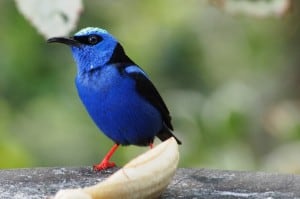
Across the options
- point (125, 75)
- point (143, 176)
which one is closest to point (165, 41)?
point (125, 75)

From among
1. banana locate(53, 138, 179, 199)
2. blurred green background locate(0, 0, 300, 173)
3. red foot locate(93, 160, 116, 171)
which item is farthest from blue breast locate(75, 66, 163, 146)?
banana locate(53, 138, 179, 199)

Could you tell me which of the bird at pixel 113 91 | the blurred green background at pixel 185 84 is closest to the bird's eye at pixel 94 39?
the bird at pixel 113 91

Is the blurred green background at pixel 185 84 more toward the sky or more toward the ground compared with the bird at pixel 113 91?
more toward the sky

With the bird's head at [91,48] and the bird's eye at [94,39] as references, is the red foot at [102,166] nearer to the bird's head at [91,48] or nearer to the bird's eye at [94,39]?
the bird's head at [91,48]

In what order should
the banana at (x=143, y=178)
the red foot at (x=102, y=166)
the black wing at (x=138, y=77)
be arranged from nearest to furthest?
the banana at (x=143, y=178), the red foot at (x=102, y=166), the black wing at (x=138, y=77)

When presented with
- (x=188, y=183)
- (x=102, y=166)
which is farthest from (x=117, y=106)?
(x=188, y=183)

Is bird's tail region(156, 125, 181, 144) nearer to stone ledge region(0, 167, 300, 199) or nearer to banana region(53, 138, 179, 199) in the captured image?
stone ledge region(0, 167, 300, 199)
